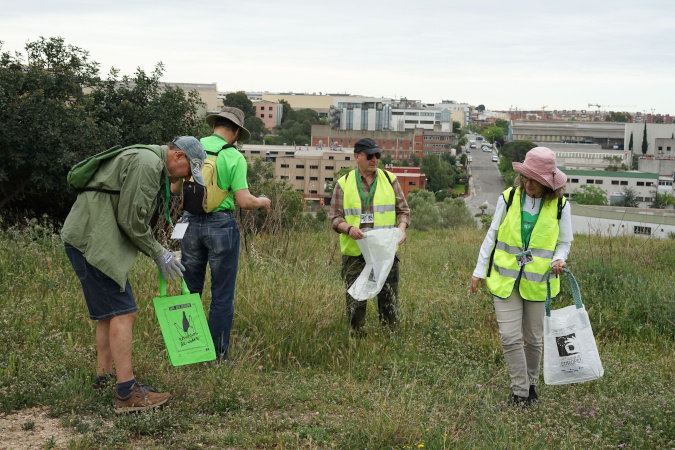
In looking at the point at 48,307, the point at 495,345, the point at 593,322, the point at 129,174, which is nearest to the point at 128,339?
the point at 129,174

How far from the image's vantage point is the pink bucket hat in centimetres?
385

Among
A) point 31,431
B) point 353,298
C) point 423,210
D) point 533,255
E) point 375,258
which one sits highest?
point 533,255

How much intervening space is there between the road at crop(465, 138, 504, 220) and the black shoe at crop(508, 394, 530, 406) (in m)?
65.8

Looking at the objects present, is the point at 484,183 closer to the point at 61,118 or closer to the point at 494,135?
the point at 494,135

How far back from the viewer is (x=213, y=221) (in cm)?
416

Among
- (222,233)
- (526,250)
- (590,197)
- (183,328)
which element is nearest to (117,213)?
(183,328)

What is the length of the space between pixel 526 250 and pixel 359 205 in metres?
1.50

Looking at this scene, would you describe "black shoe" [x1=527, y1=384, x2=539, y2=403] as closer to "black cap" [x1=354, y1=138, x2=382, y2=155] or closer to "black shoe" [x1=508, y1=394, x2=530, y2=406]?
"black shoe" [x1=508, y1=394, x2=530, y2=406]

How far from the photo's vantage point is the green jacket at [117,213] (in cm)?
333

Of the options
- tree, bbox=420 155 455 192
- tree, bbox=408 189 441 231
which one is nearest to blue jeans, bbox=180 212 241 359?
tree, bbox=408 189 441 231

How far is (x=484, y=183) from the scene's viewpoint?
347 feet

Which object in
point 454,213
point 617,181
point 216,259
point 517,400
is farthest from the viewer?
point 617,181

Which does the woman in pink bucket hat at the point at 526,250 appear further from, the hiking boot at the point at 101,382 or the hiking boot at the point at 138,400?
the hiking boot at the point at 101,382

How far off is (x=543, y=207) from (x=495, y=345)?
1.49m
